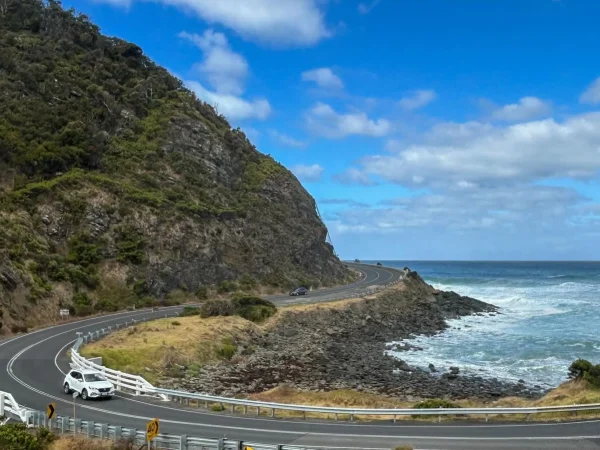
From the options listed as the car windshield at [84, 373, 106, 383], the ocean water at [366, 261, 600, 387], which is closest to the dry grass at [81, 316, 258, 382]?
the car windshield at [84, 373, 106, 383]

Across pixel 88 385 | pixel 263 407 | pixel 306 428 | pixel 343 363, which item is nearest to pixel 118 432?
pixel 306 428

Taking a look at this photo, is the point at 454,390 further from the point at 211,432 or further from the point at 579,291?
the point at 579,291

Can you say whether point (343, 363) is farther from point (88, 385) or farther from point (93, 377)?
point (88, 385)

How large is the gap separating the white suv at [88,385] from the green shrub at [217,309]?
23.4 meters

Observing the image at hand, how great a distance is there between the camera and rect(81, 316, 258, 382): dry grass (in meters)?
35.2

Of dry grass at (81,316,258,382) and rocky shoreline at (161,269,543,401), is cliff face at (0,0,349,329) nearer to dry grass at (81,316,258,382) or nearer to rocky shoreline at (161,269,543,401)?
dry grass at (81,316,258,382)

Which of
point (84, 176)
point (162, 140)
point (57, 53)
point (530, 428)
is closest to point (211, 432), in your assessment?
point (530, 428)

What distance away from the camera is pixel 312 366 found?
140 ft

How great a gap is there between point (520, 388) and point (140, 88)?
8168 cm

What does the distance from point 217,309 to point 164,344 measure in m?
12.8

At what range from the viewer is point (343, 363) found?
44.6 m

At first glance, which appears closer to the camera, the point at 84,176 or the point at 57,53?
the point at 84,176

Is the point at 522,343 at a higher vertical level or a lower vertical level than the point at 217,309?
lower

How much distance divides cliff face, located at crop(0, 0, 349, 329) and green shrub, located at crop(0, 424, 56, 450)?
3295 cm
